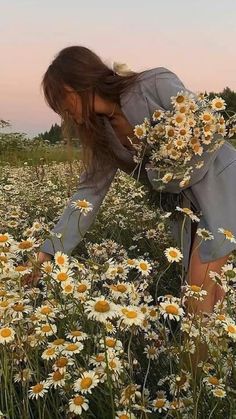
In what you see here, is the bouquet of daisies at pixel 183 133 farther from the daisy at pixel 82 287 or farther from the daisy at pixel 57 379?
the daisy at pixel 57 379

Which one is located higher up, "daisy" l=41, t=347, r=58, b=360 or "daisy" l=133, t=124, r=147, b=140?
"daisy" l=133, t=124, r=147, b=140

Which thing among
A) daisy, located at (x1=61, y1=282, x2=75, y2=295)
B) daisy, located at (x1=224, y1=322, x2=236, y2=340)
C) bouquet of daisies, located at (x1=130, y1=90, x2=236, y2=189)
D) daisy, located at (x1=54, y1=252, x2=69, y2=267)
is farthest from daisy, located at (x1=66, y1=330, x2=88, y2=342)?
bouquet of daisies, located at (x1=130, y1=90, x2=236, y2=189)

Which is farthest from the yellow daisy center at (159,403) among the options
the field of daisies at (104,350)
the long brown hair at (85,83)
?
the long brown hair at (85,83)

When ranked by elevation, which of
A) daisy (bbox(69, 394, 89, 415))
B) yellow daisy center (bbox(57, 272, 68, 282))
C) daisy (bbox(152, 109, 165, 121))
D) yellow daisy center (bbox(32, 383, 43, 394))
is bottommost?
yellow daisy center (bbox(32, 383, 43, 394))

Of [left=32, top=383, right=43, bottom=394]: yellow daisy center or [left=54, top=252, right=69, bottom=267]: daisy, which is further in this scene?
[left=54, top=252, right=69, bottom=267]: daisy

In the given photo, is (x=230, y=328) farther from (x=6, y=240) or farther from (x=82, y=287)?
(x=6, y=240)

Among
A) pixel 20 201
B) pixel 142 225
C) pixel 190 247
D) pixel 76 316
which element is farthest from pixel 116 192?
pixel 76 316

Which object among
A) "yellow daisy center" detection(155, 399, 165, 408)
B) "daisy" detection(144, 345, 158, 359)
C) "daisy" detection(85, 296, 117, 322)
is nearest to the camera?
"daisy" detection(85, 296, 117, 322)

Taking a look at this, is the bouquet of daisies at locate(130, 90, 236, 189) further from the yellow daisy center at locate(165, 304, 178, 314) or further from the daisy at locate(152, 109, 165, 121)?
the yellow daisy center at locate(165, 304, 178, 314)

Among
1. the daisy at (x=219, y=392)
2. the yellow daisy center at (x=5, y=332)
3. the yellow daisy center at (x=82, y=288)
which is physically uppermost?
the yellow daisy center at (x=82, y=288)

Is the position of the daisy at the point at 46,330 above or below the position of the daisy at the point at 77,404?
above

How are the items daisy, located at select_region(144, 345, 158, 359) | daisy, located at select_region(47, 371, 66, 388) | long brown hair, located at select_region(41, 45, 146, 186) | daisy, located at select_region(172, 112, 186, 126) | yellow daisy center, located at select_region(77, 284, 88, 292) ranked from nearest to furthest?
daisy, located at select_region(47, 371, 66, 388) < yellow daisy center, located at select_region(77, 284, 88, 292) < daisy, located at select_region(144, 345, 158, 359) < daisy, located at select_region(172, 112, 186, 126) < long brown hair, located at select_region(41, 45, 146, 186)

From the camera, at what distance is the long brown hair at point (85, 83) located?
246 centimetres

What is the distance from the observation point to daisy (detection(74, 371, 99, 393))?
1.39 meters
